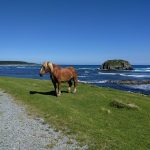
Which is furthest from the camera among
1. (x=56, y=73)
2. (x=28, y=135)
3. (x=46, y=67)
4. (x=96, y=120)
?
(x=56, y=73)

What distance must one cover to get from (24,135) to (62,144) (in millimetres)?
2347

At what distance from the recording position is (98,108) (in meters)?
23.4

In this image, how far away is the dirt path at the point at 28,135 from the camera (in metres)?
13.8

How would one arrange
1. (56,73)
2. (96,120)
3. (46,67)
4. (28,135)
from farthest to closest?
(56,73) → (46,67) → (96,120) → (28,135)

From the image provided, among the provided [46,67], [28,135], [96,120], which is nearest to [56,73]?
[46,67]

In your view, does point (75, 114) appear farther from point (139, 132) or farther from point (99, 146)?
point (99, 146)

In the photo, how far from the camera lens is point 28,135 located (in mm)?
15602

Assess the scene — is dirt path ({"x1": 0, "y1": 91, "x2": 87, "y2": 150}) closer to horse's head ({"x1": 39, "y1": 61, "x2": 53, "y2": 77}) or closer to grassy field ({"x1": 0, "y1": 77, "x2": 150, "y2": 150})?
grassy field ({"x1": 0, "y1": 77, "x2": 150, "y2": 150})

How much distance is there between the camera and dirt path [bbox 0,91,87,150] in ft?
45.3

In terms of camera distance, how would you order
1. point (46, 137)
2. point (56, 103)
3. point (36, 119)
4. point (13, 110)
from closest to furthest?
point (46, 137) < point (36, 119) < point (13, 110) < point (56, 103)

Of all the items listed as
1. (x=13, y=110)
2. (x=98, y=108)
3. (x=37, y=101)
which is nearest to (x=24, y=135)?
(x=13, y=110)

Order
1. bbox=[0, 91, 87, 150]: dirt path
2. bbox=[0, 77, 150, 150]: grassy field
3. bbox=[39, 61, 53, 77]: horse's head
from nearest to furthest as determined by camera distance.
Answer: bbox=[0, 91, 87, 150]: dirt path
bbox=[0, 77, 150, 150]: grassy field
bbox=[39, 61, 53, 77]: horse's head

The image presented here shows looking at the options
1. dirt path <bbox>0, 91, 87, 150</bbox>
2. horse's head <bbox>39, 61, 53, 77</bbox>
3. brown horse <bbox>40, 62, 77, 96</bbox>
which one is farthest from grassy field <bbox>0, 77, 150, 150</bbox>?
horse's head <bbox>39, 61, 53, 77</bbox>

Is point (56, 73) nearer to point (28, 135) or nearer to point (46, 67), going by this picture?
point (46, 67)
